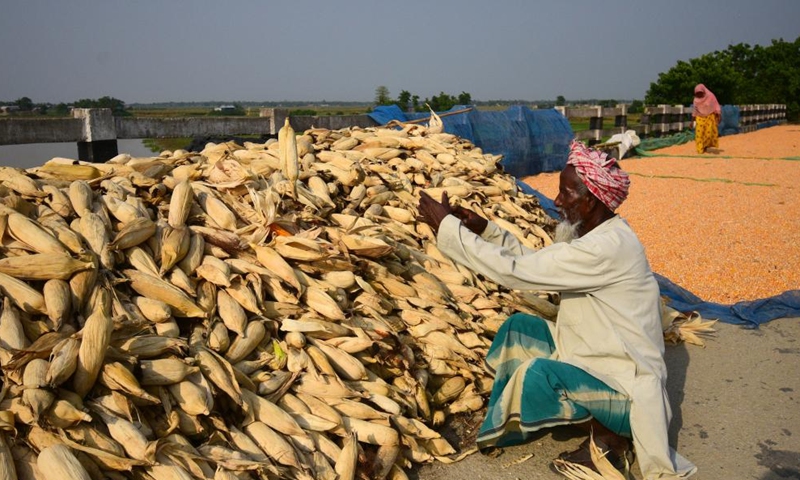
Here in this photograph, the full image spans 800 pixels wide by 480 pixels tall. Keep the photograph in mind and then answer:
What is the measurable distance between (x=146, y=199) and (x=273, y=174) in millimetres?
726

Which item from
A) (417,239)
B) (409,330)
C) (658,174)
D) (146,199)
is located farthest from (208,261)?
(658,174)

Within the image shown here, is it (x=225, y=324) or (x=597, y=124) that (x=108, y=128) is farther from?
(x=597, y=124)

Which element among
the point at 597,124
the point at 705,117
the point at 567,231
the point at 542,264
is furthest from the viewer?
the point at 597,124

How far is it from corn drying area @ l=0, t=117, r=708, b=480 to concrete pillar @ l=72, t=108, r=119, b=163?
2793mm

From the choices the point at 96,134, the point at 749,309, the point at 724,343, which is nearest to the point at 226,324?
the point at 724,343

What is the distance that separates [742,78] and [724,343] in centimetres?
4054

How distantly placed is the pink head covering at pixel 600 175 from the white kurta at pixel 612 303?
0.13m

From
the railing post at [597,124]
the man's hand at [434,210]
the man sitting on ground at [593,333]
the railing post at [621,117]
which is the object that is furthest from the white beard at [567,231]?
the railing post at [621,117]

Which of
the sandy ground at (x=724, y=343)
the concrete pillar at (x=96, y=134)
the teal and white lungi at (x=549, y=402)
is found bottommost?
the sandy ground at (x=724, y=343)

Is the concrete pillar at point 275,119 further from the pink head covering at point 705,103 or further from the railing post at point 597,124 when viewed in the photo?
the pink head covering at point 705,103

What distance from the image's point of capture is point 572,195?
2.98m

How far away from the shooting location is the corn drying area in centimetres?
224

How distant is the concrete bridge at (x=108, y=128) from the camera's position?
5.66 metres

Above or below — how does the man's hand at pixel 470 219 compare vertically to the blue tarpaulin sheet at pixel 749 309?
above
